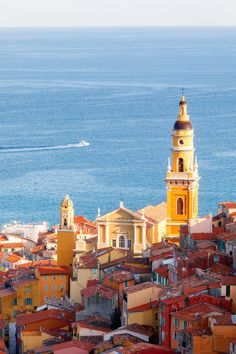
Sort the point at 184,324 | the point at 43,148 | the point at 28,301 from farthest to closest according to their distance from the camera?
the point at 43,148 < the point at 28,301 < the point at 184,324

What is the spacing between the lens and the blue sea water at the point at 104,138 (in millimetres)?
75688

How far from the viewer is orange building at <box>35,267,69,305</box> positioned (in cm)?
4303

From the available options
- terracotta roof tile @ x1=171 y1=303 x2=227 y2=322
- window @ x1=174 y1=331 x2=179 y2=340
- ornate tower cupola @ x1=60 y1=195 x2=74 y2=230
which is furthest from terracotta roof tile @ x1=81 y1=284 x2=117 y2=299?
ornate tower cupola @ x1=60 y1=195 x2=74 y2=230

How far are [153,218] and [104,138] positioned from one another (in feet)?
184

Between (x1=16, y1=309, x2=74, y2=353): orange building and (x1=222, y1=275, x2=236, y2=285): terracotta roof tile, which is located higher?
(x1=222, y1=275, x2=236, y2=285): terracotta roof tile

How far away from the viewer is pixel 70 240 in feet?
153

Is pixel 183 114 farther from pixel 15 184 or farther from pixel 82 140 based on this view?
pixel 82 140

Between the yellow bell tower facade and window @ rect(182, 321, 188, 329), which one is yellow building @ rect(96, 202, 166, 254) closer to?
the yellow bell tower facade

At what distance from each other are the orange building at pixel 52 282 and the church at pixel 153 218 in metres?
1.84

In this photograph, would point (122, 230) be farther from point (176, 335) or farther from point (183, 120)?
point (176, 335)

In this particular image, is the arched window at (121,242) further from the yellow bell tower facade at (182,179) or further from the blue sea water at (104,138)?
the blue sea water at (104,138)

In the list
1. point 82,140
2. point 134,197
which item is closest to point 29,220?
point 134,197

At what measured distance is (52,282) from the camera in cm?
4356

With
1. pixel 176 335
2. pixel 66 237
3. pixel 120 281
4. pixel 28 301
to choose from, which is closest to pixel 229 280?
pixel 176 335
